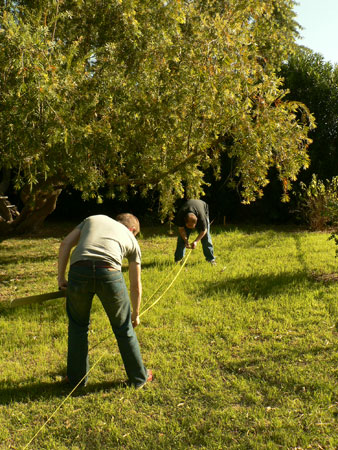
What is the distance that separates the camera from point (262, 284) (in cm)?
630

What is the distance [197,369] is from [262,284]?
2.61 meters

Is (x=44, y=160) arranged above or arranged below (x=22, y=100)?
below

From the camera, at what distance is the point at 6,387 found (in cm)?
376

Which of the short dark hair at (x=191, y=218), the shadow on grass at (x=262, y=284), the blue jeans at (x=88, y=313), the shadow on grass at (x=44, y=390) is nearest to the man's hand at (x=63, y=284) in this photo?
the blue jeans at (x=88, y=313)

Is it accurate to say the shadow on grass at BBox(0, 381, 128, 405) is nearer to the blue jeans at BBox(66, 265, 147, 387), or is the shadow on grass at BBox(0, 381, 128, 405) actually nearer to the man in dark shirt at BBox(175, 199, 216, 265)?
the blue jeans at BBox(66, 265, 147, 387)

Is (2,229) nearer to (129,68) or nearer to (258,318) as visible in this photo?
(129,68)

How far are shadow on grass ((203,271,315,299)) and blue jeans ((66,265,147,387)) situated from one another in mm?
2506

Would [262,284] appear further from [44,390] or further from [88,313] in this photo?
[44,390]

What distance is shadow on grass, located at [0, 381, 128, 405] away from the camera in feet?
11.8

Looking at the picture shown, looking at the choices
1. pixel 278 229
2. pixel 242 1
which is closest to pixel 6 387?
pixel 242 1

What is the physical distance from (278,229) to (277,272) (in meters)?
4.74

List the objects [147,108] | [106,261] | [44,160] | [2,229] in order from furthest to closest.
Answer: [2,229] → [147,108] → [44,160] → [106,261]

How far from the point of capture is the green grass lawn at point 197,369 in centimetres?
310

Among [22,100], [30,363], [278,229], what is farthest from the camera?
[278,229]
